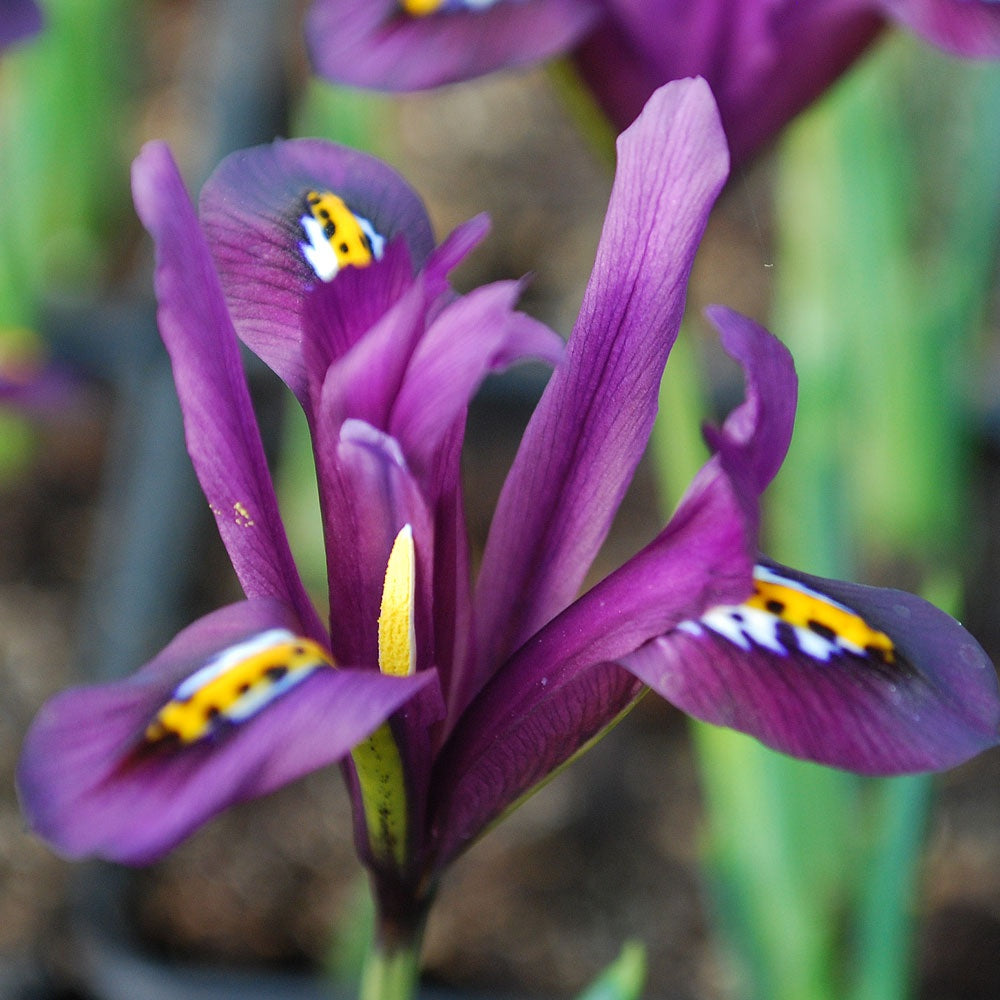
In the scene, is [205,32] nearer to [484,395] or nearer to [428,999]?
[484,395]

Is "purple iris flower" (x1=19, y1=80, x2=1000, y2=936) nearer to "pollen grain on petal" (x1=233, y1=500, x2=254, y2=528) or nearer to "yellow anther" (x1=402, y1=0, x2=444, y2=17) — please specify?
"pollen grain on petal" (x1=233, y1=500, x2=254, y2=528)

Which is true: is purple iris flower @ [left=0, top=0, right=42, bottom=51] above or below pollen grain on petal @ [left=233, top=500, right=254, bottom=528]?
above

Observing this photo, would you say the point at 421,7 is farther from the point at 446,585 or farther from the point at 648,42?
the point at 446,585

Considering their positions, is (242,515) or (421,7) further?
(421,7)

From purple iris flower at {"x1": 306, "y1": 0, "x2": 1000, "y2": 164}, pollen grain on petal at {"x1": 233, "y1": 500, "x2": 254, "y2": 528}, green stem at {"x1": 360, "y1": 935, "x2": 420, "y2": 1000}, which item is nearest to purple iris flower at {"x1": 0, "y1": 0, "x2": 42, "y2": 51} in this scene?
purple iris flower at {"x1": 306, "y1": 0, "x2": 1000, "y2": 164}

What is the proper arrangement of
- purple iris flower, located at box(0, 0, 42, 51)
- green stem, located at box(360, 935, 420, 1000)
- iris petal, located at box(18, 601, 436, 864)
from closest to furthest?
iris petal, located at box(18, 601, 436, 864)
green stem, located at box(360, 935, 420, 1000)
purple iris flower, located at box(0, 0, 42, 51)

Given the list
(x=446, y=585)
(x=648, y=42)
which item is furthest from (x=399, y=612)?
(x=648, y=42)

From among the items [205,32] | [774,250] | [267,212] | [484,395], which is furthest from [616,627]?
[205,32]
